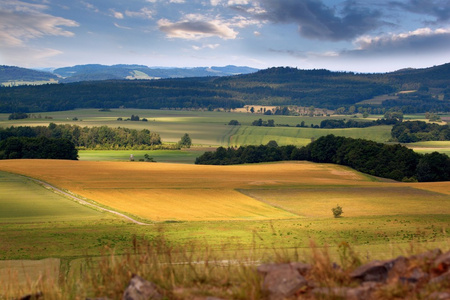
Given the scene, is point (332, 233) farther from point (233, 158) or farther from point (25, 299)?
point (233, 158)

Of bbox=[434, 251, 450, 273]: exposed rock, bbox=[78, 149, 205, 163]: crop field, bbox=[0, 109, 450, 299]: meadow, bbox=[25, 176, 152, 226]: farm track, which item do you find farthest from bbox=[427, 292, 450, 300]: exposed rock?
bbox=[78, 149, 205, 163]: crop field

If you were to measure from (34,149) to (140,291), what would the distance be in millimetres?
101859

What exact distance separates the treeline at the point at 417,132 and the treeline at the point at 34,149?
9856cm

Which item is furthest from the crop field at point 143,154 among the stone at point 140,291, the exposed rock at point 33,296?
the stone at point 140,291

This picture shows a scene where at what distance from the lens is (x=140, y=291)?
9445 millimetres

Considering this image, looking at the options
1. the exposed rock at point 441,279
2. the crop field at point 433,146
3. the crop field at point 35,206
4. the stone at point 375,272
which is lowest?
the crop field at point 35,206

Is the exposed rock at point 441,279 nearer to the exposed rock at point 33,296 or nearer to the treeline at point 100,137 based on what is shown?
the exposed rock at point 33,296

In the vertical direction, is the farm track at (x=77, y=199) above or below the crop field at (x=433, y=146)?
below

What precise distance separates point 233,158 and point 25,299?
358ft

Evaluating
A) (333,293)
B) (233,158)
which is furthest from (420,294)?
(233,158)

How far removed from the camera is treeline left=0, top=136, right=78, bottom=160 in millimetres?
102812

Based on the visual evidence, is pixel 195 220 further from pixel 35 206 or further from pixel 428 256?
pixel 428 256

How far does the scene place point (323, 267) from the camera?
968cm

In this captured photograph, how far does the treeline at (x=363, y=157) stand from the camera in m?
88.2
